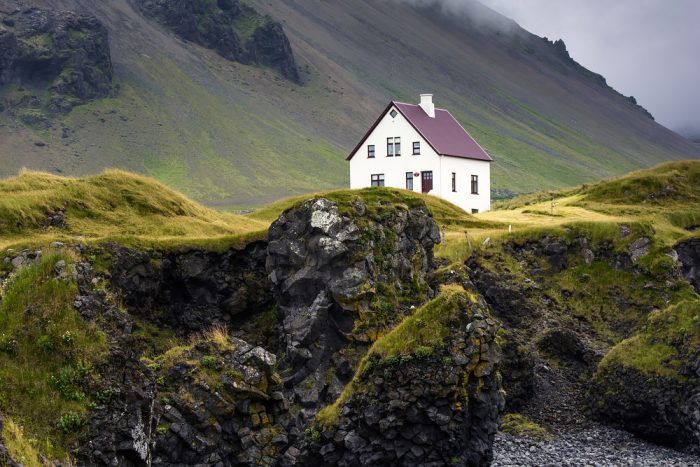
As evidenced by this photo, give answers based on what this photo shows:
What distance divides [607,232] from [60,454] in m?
52.1

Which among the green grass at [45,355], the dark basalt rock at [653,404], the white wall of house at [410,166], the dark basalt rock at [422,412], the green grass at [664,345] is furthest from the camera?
the white wall of house at [410,166]

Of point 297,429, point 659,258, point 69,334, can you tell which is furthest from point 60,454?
point 659,258

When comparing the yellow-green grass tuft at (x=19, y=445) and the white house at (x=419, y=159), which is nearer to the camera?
the yellow-green grass tuft at (x=19, y=445)

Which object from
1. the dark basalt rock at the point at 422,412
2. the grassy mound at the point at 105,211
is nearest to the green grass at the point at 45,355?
the dark basalt rock at the point at 422,412

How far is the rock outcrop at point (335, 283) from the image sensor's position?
159 ft

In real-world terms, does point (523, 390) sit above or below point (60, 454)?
below

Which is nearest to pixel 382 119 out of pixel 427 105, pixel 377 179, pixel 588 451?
pixel 377 179

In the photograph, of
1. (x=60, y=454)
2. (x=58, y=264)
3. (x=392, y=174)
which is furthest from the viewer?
(x=392, y=174)

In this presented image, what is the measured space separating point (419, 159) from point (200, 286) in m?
54.3

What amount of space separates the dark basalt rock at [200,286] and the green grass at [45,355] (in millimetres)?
21004

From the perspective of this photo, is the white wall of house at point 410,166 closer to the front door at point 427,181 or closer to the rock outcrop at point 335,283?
the front door at point 427,181

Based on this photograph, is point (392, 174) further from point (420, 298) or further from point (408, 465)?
point (408, 465)

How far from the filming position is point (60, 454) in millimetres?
28094

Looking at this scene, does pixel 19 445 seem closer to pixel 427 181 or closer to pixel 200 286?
pixel 200 286
